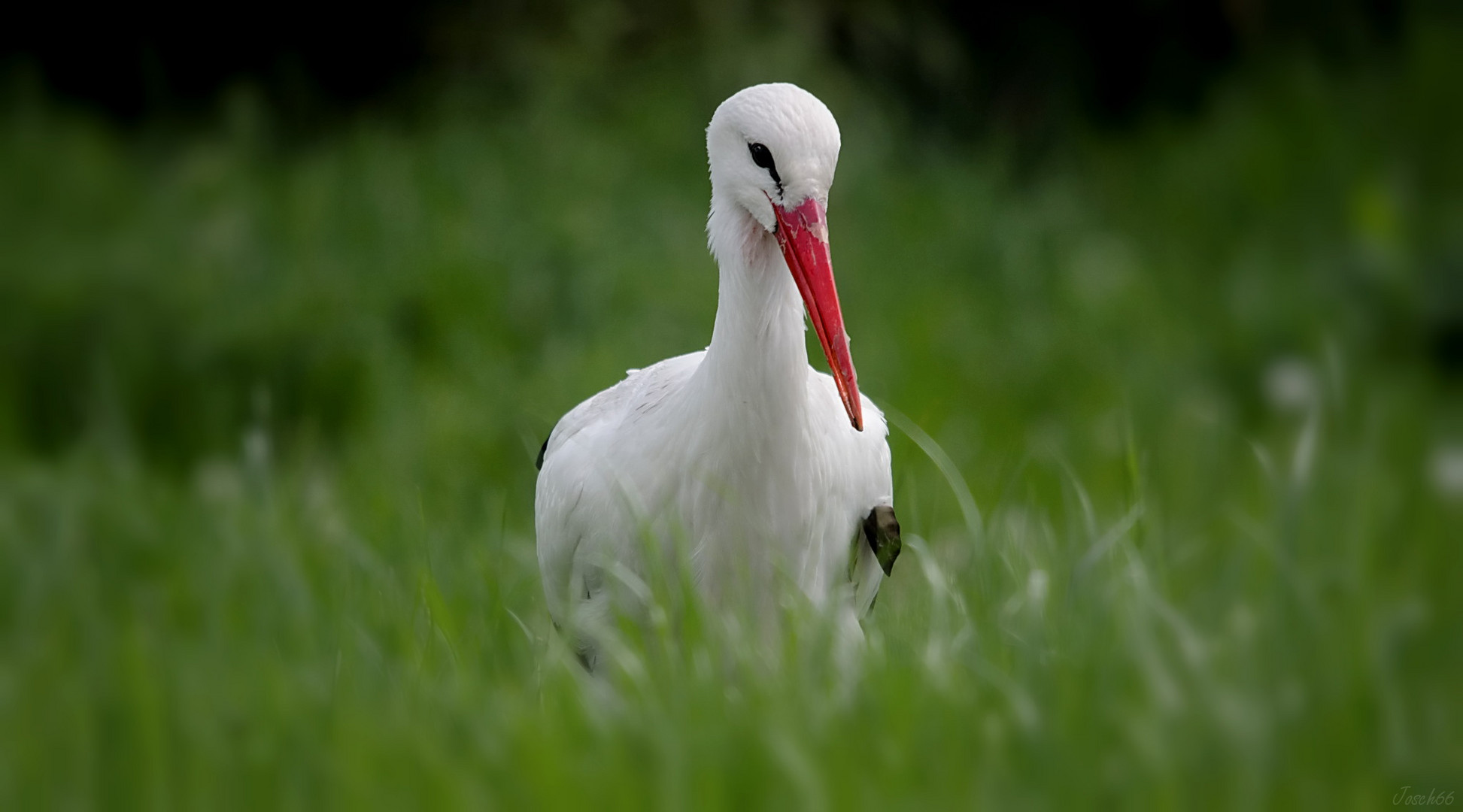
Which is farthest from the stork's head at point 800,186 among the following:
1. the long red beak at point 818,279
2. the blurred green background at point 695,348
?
the blurred green background at point 695,348

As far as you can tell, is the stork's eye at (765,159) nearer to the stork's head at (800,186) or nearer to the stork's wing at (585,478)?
the stork's head at (800,186)

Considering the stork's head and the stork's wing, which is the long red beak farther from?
the stork's wing

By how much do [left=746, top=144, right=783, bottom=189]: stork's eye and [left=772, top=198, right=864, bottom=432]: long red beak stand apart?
5cm

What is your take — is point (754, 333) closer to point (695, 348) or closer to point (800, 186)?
point (800, 186)

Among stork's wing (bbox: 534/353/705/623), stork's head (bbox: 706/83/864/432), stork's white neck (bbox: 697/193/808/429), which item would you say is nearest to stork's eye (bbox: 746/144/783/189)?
stork's head (bbox: 706/83/864/432)

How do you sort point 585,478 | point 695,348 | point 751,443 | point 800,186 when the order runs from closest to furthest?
point 800,186, point 751,443, point 585,478, point 695,348

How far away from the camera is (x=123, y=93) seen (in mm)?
8008

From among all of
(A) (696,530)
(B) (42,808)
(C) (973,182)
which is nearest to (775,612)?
(A) (696,530)

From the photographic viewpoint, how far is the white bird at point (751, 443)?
2.65m

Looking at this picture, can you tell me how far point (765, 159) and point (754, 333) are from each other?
12.1 inches

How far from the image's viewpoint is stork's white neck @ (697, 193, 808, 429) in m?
2.74

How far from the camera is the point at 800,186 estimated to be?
2.64 metres

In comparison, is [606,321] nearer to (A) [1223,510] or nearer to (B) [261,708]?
(A) [1223,510]

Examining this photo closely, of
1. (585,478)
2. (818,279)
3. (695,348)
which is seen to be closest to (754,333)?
(818,279)
